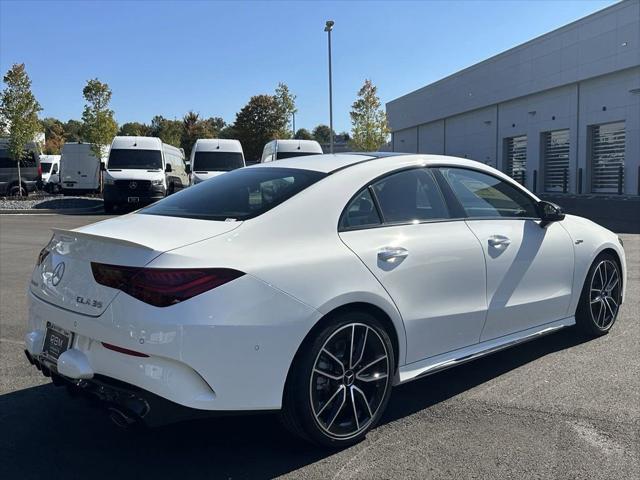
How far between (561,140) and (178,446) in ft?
107

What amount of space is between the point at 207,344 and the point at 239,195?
122 cm

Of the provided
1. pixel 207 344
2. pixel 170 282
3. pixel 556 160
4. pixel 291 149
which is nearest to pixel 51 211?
pixel 291 149

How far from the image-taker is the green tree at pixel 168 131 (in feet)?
233

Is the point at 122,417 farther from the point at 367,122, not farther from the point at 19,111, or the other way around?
the point at 367,122

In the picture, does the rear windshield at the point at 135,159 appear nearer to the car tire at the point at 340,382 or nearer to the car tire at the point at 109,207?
the car tire at the point at 109,207

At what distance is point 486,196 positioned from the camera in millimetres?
4508

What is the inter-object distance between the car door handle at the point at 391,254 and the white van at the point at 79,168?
2669 cm

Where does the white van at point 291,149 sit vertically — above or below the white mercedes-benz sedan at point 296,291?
above

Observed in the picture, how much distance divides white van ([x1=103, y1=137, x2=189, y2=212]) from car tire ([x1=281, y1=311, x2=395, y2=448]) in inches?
691

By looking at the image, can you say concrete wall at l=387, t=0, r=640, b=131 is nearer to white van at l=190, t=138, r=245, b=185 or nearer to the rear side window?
white van at l=190, t=138, r=245, b=185

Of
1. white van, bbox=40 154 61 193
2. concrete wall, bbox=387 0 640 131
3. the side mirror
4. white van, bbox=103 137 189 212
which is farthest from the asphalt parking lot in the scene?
white van, bbox=40 154 61 193

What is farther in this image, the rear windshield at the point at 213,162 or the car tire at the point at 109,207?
the car tire at the point at 109,207

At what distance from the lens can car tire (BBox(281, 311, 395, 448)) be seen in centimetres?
315

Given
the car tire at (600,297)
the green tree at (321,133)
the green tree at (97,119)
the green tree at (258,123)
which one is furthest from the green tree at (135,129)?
the car tire at (600,297)
